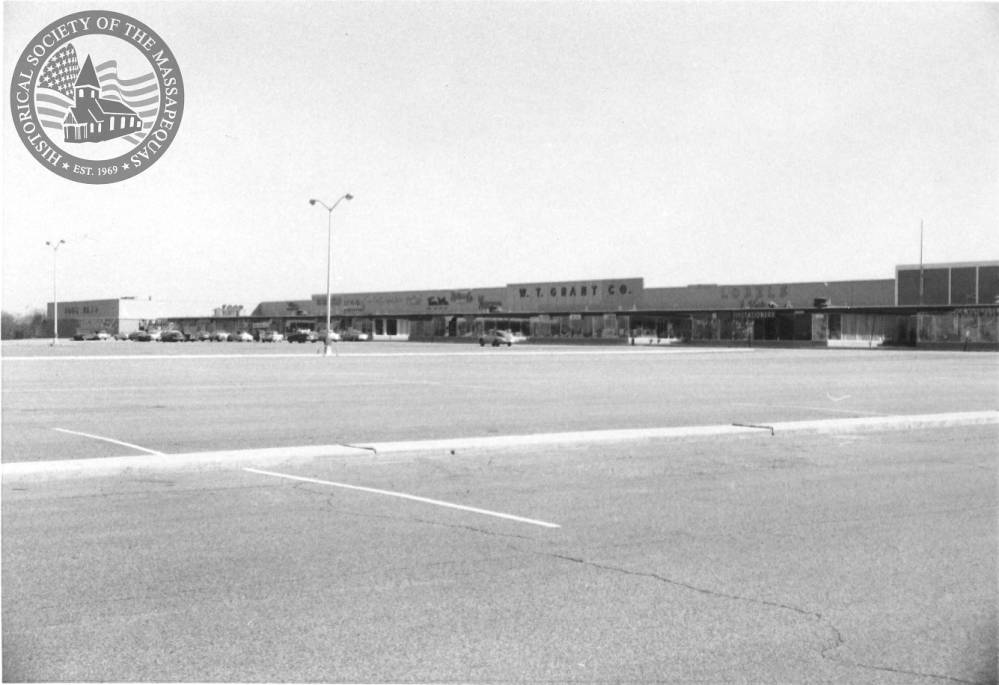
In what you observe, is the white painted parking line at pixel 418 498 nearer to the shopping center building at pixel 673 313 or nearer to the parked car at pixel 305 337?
the shopping center building at pixel 673 313

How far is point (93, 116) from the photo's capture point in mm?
5285

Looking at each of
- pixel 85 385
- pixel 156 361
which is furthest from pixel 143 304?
pixel 85 385

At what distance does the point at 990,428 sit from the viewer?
16.2m

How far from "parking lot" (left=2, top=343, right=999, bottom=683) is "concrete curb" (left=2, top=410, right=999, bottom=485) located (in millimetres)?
42

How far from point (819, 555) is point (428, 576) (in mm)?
2914

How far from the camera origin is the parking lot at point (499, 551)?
496 centimetres

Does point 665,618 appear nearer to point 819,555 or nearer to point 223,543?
point 819,555

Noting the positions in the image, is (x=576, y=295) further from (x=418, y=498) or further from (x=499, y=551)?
(x=499, y=551)

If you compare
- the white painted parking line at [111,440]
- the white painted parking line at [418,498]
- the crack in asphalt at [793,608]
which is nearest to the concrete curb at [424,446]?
the white painted parking line at [418,498]

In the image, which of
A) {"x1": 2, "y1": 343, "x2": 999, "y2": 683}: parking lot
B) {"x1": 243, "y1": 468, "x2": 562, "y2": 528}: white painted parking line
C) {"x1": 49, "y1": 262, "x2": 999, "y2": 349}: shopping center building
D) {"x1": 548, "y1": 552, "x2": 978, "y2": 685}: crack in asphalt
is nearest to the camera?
{"x1": 548, "y1": 552, "x2": 978, "y2": 685}: crack in asphalt

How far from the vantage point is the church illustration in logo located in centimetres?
523

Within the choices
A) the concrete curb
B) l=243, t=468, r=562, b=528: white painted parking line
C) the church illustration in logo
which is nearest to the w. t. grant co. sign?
the concrete curb

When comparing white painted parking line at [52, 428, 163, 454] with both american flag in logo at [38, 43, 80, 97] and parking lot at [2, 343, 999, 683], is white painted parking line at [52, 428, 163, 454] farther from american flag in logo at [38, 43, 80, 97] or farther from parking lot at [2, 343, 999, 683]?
american flag in logo at [38, 43, 80, 97]

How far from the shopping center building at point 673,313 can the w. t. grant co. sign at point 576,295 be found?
0.11 metres
